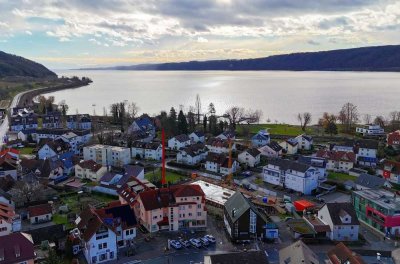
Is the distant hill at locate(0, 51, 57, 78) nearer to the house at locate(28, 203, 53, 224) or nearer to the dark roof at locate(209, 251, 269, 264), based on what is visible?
the house at locate(28, 203, 53, 224)

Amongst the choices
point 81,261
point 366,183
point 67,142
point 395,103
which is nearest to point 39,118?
point 67,142

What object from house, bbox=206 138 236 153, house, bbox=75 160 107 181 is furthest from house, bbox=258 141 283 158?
house, bbox=75 160 107 181

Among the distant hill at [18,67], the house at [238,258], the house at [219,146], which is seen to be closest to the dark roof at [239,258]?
the house at [238,258]

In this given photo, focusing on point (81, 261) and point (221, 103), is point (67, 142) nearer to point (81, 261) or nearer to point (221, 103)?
point (81, 261)

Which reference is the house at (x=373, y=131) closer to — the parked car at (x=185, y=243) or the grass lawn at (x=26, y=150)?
the parked car at (x=185, y=243)

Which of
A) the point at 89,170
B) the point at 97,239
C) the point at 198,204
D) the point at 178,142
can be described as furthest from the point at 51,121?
the point at 97,239
